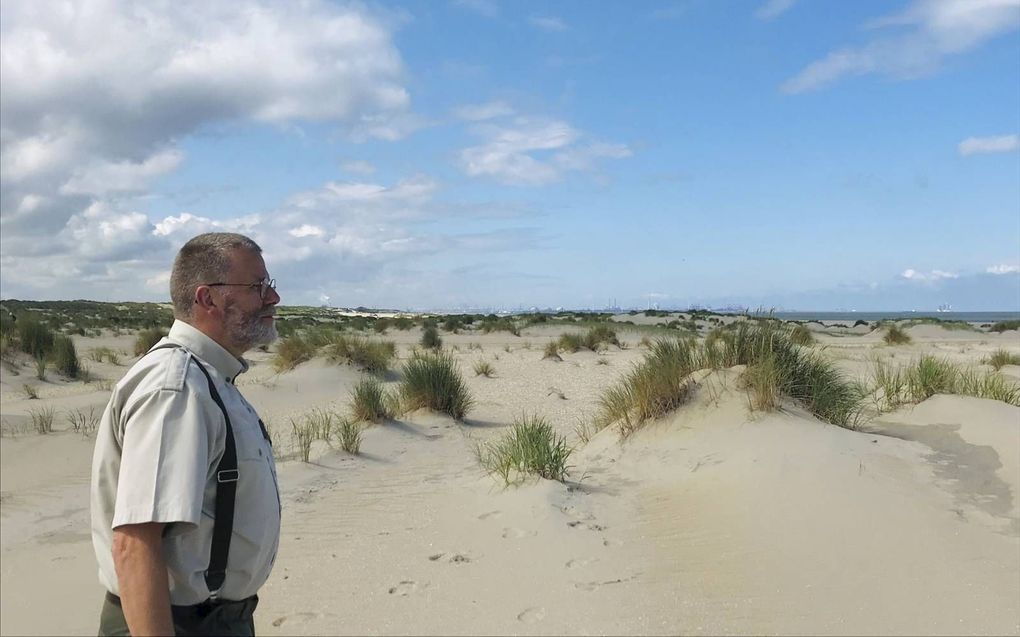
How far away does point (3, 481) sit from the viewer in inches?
317

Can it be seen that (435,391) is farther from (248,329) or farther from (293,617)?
(248,329)

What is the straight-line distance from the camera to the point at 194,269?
2.02 metres

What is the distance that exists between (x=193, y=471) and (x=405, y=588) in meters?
3.43

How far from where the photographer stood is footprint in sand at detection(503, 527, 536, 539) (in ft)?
18.1

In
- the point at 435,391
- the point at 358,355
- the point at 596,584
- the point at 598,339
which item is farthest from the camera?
the point at 598,339

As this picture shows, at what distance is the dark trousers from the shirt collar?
1.95 feet

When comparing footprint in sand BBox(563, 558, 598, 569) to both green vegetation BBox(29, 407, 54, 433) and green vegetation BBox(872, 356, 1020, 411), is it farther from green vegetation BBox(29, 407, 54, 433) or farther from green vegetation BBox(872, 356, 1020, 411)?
green vegetation BBox(29, 407, 54, 433)

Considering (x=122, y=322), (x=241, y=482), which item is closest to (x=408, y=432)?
(x=241, y=482)

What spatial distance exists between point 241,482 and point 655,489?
526 centimetres

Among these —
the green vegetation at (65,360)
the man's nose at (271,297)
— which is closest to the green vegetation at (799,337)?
the man's nose at (271,297)

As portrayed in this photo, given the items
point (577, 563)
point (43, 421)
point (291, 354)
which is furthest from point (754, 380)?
point (291, 354)

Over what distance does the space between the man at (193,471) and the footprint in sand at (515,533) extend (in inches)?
143

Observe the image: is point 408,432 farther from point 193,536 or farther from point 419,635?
point 193,536

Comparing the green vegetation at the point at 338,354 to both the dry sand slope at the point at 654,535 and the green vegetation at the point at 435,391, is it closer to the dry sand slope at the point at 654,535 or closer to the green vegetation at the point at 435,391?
the green vegetation at the point at 435,391
